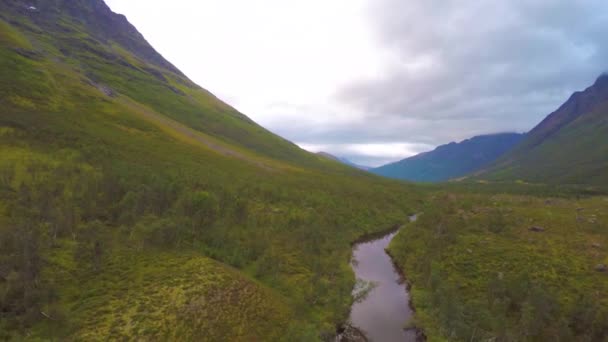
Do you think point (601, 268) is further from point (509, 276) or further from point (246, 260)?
point (246, 260)

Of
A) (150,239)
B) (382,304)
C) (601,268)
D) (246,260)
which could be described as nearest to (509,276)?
(601,268)

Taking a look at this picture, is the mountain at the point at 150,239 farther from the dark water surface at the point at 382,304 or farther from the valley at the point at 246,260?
the dark water surface at the point at 382,304

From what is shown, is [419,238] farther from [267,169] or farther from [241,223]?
[267,169]

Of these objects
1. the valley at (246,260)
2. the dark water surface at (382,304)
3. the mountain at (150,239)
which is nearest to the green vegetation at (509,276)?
the valley at (246,260)

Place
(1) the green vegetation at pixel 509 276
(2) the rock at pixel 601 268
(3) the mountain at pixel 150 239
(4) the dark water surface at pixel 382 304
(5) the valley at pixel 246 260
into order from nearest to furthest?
(3) the mountain at pixel 150 239 < (5) the valley at pixel 246 260 < (1) the green vegetation at pixel 509 276 < (4) the dark water surface at pixel 382 304 < (2) the rock at pixel 601 268

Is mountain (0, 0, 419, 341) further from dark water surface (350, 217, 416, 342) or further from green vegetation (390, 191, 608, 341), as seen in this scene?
green vegetation (390, 191, 608, 341)

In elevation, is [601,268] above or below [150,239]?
above
